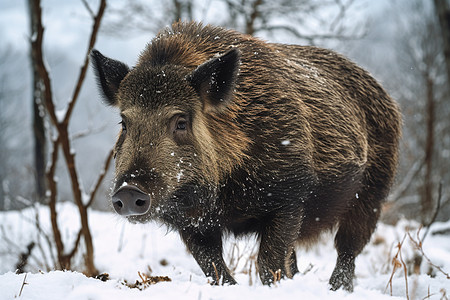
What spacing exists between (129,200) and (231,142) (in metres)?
1.05

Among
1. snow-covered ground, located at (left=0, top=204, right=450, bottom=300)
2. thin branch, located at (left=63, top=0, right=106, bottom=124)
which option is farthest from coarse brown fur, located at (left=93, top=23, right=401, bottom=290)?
thin branch, located at (left=63, top=0, right=106, bottom=124)

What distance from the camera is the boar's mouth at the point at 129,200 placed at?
2621 millimetres

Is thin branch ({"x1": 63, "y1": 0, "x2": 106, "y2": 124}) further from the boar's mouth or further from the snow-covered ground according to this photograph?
the boar's mouth

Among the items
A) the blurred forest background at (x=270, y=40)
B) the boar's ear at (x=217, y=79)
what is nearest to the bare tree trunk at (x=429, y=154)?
the blurred forest background at (x=270, y=40)

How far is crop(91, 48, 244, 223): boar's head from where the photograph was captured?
299 centimetres

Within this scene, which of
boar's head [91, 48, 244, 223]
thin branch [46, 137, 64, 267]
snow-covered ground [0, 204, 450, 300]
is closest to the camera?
snow-covered ground [0, 204, 450, 300]

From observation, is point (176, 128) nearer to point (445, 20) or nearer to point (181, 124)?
point (181, 124)

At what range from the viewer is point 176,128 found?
10.5ft

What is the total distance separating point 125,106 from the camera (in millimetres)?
3348

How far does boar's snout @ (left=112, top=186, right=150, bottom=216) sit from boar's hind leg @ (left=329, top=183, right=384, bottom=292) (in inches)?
100

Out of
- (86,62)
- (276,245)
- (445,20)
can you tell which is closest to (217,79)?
(276,245)

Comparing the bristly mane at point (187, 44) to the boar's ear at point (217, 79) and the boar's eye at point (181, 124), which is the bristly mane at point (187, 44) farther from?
the boar's eye at point (181, 124)

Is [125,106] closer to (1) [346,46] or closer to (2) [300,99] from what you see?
(2) [300,99]

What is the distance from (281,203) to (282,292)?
1291 millimetres
